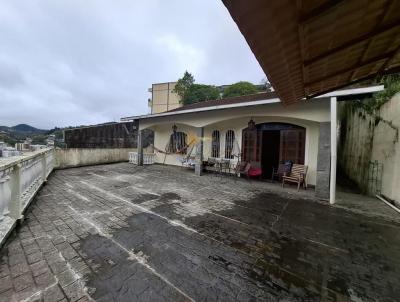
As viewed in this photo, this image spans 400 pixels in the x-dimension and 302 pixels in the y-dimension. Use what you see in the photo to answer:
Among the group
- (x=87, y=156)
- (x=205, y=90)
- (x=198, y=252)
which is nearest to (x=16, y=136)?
(x=87, y=156)

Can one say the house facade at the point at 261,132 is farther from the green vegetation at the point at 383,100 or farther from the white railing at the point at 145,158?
the green vegetation at the point at 383,100

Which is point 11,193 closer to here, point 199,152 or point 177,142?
point 199,152

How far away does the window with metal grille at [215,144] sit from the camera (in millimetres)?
9172

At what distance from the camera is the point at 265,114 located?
6.58 m

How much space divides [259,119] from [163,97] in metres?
29.4

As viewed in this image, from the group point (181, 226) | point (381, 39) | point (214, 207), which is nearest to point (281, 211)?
point (214, 207)

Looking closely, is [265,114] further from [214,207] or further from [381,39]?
[381,39]

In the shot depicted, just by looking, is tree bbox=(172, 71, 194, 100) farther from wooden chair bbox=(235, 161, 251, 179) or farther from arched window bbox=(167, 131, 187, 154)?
wooden chair bbox=(235, 161, 251, 179)

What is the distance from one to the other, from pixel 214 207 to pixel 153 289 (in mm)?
2616

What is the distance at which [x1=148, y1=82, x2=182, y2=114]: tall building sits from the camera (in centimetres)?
3288

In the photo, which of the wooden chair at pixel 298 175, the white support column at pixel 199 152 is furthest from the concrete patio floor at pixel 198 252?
the white support column at pixel 199 152

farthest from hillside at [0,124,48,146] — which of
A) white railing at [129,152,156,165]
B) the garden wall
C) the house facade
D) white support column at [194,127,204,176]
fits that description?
the garden wall

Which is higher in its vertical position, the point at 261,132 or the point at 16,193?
the point at 261,132

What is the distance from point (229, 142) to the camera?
8773mm
